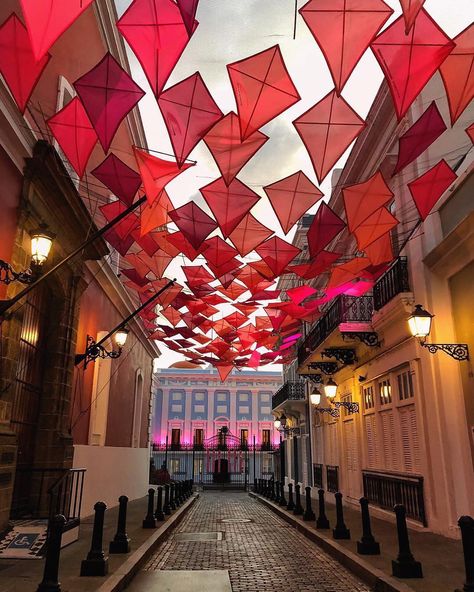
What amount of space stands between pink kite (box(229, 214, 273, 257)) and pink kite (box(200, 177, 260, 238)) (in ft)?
2.25

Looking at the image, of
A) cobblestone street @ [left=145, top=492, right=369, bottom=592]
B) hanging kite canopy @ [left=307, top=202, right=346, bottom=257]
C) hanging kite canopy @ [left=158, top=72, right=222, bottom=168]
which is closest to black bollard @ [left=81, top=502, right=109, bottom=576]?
cobblestone street @ [left=145, top=492, right=369, bottom=592]

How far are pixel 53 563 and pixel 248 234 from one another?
682 centimetres

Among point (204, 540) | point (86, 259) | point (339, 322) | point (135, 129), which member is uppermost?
point (135, 129)

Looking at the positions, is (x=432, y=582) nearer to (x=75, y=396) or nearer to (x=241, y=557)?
(x=241, y=557)

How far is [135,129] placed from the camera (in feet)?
58.6

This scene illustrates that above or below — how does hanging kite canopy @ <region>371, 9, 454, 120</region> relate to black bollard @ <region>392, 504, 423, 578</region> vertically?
above

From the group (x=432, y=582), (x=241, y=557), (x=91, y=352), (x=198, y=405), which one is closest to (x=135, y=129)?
(x=91, y=352)

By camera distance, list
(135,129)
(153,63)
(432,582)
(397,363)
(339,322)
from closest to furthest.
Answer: (153,63) → (432,582) → (397,363) → (339,322) → (135,129)

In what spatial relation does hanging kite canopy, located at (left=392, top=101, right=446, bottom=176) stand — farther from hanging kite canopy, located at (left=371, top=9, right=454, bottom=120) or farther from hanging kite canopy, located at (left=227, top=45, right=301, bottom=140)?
hanging kite canopy, located at (left=227, top=45, right=301, bottom=140)

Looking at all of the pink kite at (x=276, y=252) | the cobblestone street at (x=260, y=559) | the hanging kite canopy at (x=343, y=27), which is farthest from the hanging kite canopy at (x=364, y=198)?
the cobblestone street at (x=260, y=559)

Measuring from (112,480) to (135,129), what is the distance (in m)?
12.0

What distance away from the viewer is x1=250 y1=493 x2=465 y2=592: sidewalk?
6074 millimetres

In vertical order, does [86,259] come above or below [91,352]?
above

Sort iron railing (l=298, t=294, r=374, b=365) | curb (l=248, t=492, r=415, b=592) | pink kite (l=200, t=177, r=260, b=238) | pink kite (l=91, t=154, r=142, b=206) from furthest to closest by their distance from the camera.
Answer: iron railing (l=298, t=294, r=374, b=365), pink kite (l=200, t=177, r=260, b=238), pink kite (l=91, t=154, r=142, b=206), curb (l=248, t=492, r=415, b=592)
